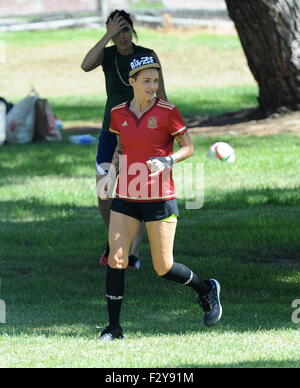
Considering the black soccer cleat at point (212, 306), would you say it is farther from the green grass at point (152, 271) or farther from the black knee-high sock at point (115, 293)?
the black knee-high sock at point (115, 293)

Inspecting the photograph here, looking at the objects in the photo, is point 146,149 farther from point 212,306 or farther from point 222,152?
point 222,152

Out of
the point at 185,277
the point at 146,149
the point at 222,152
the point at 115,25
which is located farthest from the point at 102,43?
the point at 222,152

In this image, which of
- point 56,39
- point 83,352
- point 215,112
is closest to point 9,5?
point 56,39

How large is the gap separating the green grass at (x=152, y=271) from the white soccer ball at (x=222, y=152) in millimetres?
158

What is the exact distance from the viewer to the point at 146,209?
748 centimetres

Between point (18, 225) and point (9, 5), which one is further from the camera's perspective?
point (9, 5)

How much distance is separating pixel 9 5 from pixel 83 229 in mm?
27963

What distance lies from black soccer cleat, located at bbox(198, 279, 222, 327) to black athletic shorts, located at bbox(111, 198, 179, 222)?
840 millimetres

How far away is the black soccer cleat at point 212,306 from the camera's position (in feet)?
26.0

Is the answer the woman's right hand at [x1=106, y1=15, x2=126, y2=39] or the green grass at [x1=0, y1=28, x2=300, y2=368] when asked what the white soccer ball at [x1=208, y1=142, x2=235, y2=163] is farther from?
the woman's right hand at [x1=106, y1=15, x2=126, y2=39]

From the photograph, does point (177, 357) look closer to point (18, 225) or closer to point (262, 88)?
point (18, 225)

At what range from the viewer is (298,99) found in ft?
54.0

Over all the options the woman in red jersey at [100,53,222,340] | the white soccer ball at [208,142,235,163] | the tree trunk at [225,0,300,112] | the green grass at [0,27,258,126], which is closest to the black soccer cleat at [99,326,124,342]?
the woman in red jersey at [100,53,222,340]
